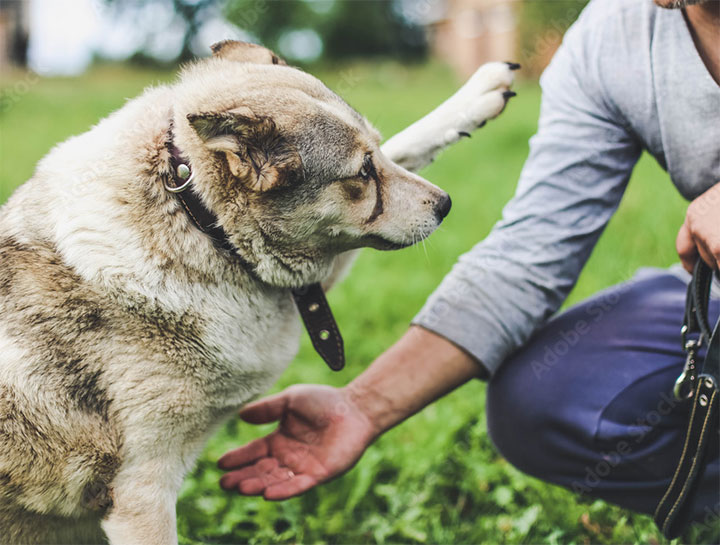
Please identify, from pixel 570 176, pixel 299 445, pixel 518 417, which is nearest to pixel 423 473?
pixel 518 417

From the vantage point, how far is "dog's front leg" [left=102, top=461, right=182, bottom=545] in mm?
1694

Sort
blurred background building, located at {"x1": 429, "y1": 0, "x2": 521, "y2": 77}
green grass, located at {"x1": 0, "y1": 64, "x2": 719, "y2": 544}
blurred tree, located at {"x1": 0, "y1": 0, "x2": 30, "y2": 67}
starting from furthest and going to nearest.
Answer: blurred background building, located at {"x1": 429, "y1": 0, "x2": 521, "y2": 77}
blurred tree, located at {"x1": 0, "y1": 0, "x2": 30, "y2": 67}
green grass, located at {"x1": 0, "y1": 64, "x2": 719, "y2": 544}

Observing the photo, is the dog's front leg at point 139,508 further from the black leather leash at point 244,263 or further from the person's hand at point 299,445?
the black leather leash at point 244,263

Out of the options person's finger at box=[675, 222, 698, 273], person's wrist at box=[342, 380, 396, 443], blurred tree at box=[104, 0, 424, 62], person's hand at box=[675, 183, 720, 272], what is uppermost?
person's hand at box=[675, 183, 720, 272]

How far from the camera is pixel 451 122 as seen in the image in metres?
2.25

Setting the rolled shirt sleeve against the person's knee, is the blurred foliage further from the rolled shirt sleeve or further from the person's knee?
the person's knee

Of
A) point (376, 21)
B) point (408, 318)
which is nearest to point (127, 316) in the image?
point (408, 318)

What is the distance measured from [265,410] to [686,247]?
1.31 meters

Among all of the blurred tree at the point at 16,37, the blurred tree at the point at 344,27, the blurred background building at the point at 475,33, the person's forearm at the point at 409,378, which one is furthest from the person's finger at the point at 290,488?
the blurred tree at the point at 344,27

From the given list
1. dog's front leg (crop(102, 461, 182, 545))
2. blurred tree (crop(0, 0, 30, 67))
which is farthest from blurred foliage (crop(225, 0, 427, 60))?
dog's front leg (crop(102, 461, 182, 545))

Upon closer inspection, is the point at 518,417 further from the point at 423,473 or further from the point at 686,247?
the point at 686,247

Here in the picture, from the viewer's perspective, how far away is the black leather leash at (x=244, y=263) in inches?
67.6

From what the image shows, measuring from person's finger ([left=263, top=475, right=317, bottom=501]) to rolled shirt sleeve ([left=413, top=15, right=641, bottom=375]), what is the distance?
1.91 feet

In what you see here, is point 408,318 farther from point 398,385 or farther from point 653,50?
point 653,50
